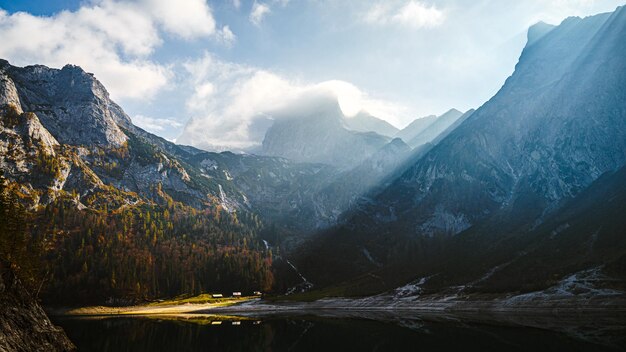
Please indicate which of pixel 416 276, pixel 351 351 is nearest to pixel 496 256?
pixel 416 276

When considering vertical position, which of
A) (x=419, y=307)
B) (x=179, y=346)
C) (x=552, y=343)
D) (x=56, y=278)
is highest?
(x=56, y=278)

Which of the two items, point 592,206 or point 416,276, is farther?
point 416,276

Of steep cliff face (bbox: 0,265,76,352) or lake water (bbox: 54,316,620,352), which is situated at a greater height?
steep cliff face (bbox: 0,265,76,352)

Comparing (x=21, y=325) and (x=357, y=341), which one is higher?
(x=21, y=325)

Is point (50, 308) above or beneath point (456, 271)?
above

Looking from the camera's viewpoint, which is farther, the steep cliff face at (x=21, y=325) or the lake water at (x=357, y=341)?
the lake water at (x=357, y=341)

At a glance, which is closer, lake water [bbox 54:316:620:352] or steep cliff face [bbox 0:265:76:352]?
steep cliff face [bbox 0:265:76:352]

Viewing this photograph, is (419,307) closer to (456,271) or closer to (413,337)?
(456,271)

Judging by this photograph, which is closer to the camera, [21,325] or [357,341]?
[21,325]
